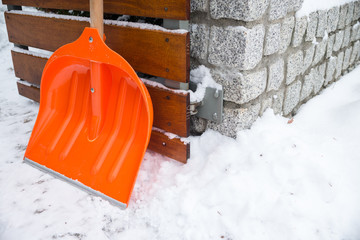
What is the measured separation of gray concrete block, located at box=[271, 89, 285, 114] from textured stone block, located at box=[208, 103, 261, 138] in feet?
0.63

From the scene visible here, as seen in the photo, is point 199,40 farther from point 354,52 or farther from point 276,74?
point 354,52

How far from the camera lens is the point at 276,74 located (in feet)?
5.28

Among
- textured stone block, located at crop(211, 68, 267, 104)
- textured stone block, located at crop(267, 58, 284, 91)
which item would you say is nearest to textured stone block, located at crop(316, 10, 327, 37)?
textured stone block, located at crop(267, 58, 284, 91)

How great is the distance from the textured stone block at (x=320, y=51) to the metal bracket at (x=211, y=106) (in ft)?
3.38

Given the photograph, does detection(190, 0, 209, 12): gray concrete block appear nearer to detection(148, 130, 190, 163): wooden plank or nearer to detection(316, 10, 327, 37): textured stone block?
detection(148, 130, 190, 163): wooden plank

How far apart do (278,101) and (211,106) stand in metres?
0.48

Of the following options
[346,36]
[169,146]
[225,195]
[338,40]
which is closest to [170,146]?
[169,146]

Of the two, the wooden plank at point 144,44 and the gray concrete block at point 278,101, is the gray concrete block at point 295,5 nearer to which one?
the gray concrete block at point 278,101

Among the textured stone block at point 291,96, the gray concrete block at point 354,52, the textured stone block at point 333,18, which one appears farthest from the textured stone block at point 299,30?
the gray concrete block at point 354,52

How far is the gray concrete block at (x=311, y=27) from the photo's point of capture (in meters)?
1.82

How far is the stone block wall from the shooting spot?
1302 mm

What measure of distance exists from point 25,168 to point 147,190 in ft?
2.29

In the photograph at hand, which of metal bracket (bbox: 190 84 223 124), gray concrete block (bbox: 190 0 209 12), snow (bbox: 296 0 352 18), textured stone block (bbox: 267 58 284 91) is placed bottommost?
metal bracket (bbox: 190 84 223 124)

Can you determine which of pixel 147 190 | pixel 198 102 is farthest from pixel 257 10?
pixel 147 190
